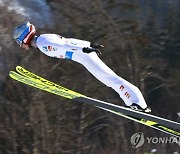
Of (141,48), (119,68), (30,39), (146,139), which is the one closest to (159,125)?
(30,39)

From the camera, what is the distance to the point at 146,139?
2442cm

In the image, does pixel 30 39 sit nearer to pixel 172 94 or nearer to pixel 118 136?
pixel 118 136

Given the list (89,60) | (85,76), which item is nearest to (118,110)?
(89,60)

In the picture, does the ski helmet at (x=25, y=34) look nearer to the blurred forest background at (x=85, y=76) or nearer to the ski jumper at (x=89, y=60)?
the ski jumper at (x=89, y=60)

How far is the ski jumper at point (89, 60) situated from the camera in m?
7.08

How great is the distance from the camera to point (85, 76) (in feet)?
82.8

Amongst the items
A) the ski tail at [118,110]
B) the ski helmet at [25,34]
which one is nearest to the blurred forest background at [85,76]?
the ski tail at [118,110]

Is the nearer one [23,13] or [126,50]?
[23,13]

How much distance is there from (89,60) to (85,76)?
18.1 meters

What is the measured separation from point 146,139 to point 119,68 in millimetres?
4018

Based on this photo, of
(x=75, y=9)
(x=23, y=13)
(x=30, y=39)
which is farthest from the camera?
(x=75, y=9)

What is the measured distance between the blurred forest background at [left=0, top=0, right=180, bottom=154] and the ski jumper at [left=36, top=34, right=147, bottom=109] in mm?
15728

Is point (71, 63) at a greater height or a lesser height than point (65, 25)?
lesser

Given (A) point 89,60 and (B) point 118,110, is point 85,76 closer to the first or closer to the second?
(B) point 118,110
